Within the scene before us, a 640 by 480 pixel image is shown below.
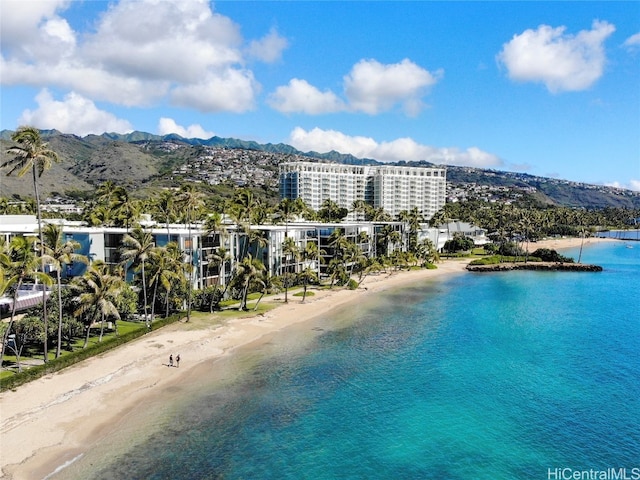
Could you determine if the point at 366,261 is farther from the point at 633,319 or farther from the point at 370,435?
the point at 370,435

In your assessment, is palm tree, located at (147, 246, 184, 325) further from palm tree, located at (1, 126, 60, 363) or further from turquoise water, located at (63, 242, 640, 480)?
palm tree, located at (1, 126, 60, 363)

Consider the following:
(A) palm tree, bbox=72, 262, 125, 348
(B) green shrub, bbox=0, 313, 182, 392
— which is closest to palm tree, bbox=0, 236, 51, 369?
(B) green shrub, bbox=0, 313, 182, 392

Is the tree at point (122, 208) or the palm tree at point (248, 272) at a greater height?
the tree at point (122, 208)

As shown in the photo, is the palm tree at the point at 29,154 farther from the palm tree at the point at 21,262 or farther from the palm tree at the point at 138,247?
the palm tree at the point at 138,247

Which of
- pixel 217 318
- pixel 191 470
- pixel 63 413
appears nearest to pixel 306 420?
pixel 191 470

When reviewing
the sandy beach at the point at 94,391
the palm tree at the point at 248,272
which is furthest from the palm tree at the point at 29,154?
the palm tree at the point at 248,272

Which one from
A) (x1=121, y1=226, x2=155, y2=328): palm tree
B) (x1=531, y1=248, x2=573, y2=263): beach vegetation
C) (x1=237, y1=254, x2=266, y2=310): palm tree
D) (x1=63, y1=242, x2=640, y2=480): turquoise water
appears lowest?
(x1=63, y1=242, x2=640, y2=480): turquoise water

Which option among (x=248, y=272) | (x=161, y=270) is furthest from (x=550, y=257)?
(x=161, y=270)
